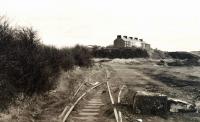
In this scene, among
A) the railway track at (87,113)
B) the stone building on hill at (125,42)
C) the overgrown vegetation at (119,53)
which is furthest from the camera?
the stone building on hill at (125,42)

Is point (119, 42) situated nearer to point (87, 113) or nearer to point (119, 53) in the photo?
point (119, 53)

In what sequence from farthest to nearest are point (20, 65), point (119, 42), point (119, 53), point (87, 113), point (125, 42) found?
point (119, 42)
point (125, 42)
point (119, 53)
point (20, 65)
point (87, 113)

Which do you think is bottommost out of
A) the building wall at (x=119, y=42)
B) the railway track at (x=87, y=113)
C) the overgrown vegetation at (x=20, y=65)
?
the railway track at (x=87, y=113)

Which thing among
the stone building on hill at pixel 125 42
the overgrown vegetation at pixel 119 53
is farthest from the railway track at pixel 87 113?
the stone building on hill at pixel 125 42

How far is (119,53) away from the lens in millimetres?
119750

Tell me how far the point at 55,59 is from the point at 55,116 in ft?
46.0

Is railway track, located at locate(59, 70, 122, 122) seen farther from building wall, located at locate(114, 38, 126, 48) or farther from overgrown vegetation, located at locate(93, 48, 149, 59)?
building wall, located at locate(114, 38, 126, 48)

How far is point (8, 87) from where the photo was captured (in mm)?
14242

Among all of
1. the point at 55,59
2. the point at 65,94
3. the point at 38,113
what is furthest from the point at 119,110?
the point at 55,59

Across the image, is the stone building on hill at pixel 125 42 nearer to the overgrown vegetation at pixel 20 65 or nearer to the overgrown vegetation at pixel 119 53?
the overgrown vegetation at pixel 119 53

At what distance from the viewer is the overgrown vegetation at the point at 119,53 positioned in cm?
11775

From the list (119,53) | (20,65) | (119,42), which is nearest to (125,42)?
(119,42)

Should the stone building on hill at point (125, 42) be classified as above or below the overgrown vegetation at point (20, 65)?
above

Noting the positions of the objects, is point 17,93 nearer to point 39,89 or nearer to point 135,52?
point 39,89
